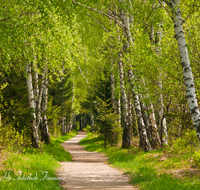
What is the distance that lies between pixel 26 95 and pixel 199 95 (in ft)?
28.1

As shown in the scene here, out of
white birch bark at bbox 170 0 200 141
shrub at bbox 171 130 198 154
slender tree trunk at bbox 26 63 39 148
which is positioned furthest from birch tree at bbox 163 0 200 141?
slender tree trunk at bbox 26 63 39 148

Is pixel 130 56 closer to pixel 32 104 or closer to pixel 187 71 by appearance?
pixel 187 71

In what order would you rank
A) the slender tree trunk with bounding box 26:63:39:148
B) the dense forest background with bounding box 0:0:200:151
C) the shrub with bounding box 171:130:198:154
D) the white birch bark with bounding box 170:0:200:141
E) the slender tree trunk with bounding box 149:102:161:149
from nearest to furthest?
the white birch bark with bounding box 170:0:200:141 < the dense forest background with bounding box 0:0:200:151 < the shrub with bounding box 171:130:198:154 < the slender tree trunk with bounding box 26:63:39:148 < the slender tree trunk with bounding box 149:102:161:149

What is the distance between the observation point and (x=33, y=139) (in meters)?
12.0

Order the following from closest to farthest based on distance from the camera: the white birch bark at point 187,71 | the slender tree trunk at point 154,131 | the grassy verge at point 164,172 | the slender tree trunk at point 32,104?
1. the grassy verge at point 164,172
2. the white birch bark at point 187,71
3. the slender tree trunk at point 32,104
4. the slender tree trunk at point 154,131

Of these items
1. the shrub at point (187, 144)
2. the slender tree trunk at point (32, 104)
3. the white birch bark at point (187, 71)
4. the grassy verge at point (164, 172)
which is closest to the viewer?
the grassy verge at point (164, 172)

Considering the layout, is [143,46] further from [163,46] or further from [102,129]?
[102,129]

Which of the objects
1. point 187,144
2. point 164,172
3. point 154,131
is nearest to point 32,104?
point 154,131

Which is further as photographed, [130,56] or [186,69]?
[130,56]

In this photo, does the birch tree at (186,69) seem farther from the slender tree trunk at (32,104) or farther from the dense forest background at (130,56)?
the slender tree trunk at (32,104)

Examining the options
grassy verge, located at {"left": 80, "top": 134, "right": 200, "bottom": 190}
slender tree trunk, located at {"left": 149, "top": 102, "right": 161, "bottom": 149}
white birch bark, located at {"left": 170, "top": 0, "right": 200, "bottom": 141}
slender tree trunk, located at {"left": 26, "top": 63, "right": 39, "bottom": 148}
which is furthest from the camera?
slender tree trunk, located at {"left": 149, "top": 102, "right": 161, "bottom": 149}

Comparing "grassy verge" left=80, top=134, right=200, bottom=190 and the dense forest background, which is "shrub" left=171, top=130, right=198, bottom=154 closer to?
the dense forest background

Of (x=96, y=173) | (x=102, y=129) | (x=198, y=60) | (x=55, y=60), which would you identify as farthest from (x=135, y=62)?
(x=102, y=129)


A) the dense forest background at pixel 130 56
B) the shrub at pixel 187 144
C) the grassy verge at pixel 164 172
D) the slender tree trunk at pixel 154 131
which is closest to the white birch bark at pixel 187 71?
the dense forest background at pixel 130 56
